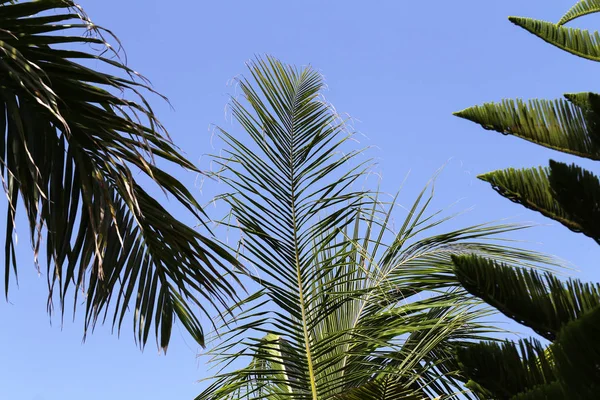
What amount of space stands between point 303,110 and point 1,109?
2.03 meters

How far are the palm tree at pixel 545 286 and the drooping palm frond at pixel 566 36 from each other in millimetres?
567

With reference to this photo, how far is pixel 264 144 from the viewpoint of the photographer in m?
4.42

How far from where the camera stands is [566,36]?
4.06m

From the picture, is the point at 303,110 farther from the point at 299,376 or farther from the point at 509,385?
the point at 509,385

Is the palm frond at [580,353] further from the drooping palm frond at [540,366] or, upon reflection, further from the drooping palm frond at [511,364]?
the drooping palm frond at [511,364]

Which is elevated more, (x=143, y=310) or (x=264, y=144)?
(x=264, y=144)

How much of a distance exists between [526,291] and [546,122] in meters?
0.98

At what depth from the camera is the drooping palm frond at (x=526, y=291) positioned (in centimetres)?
282

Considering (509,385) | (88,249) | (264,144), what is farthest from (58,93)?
(509,385)

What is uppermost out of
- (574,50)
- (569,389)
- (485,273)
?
(574,50)

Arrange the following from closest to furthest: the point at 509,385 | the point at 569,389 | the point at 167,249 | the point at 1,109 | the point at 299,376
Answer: the point at 569,389
the point at 509,385
the point at 1,109
the point at 167,249
the point at 299,376

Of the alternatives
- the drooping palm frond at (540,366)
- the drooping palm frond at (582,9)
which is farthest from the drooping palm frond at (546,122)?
the drooping palm frond at (540,366)

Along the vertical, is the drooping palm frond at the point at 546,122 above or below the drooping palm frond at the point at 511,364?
above

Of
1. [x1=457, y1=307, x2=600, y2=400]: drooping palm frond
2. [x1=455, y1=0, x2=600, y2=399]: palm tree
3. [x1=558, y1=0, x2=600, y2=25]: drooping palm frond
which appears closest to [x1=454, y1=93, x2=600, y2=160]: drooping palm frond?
[x1=455, y1=0, x2=600, y2=399]: palm tree
